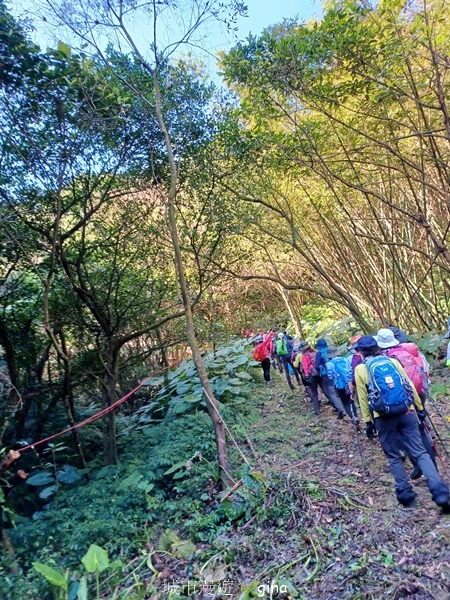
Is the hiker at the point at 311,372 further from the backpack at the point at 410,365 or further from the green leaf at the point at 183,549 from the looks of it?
the green leaf at the point at 183,549

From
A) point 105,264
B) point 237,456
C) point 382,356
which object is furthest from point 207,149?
point 237,456

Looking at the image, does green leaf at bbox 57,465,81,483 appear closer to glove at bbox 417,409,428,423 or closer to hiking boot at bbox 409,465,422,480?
hiking boot at bbox 409,465,422,480

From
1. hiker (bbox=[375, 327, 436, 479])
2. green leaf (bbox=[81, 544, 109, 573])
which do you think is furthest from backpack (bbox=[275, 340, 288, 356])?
green leaf (bbox=[81, 544, 109, 573])

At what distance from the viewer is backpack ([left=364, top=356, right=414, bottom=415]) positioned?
2934mm

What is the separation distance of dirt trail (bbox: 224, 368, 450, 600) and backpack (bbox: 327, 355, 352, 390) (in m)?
1.07

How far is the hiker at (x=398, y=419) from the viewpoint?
9.61ft

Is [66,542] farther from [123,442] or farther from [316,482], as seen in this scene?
[123,442]

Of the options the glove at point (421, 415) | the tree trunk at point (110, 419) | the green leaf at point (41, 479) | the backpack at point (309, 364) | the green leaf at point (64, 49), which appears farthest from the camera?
the backpack at point (309, 364)

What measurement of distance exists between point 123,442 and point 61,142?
196 inches

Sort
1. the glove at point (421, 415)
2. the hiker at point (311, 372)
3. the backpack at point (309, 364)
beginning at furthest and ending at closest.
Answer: the hiker at point (311, 372)
the backpack at point (309, 364)
the glove at point (421, 415)

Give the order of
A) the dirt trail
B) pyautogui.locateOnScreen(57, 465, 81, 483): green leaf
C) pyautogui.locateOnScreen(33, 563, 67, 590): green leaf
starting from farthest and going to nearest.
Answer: pyautogui.locateOnScreen(57, 465, 81, 483): green leaf
pyautogui.locateOnScreen(33, 563, 67, 590): green leaf
the dirt trail

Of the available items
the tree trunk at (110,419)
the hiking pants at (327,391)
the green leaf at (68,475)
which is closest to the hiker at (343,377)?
the hiking pants at (327,391)

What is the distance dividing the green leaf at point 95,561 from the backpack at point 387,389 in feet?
8.01

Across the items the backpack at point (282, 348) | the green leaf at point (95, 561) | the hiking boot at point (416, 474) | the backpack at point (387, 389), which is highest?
the backpack at point (387, 389)
